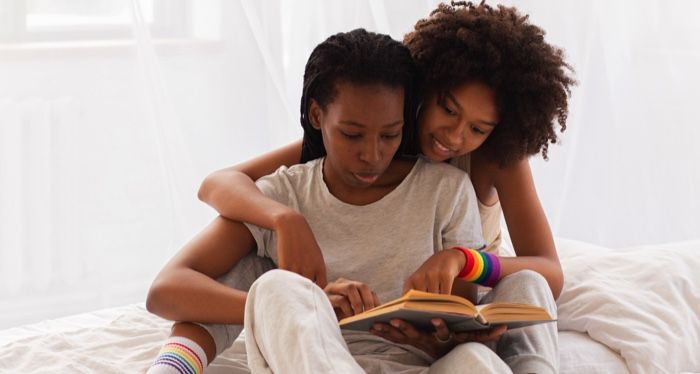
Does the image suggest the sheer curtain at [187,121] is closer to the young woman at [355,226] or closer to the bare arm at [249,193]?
the bare arm at [249,193]

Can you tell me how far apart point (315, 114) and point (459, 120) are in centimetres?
25

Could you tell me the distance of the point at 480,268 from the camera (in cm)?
176

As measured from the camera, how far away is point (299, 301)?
4.85ft

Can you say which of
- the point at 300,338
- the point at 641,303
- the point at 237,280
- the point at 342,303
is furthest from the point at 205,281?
the point at 641,303

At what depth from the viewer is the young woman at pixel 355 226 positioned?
5.50 ft

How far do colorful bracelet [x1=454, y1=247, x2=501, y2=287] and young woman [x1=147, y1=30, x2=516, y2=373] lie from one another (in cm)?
2

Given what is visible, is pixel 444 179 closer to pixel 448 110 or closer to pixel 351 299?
pixel 448 110

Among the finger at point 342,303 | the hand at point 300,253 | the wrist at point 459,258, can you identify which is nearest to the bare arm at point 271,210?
the hand at point 300,253

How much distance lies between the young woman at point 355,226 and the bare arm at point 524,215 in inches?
4.6

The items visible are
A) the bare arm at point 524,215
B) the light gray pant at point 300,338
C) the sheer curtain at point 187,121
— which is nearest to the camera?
the light gray pant at point 300,338

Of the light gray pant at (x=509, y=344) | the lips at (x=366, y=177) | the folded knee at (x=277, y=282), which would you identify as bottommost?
the light gray pant at (x=509, y=344)

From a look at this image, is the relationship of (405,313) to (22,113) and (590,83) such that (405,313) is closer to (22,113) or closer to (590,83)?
(22,113)

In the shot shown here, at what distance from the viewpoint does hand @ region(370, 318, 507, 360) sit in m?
1.58

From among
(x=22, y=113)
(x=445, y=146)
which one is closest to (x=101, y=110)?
(x=22, y=113)
